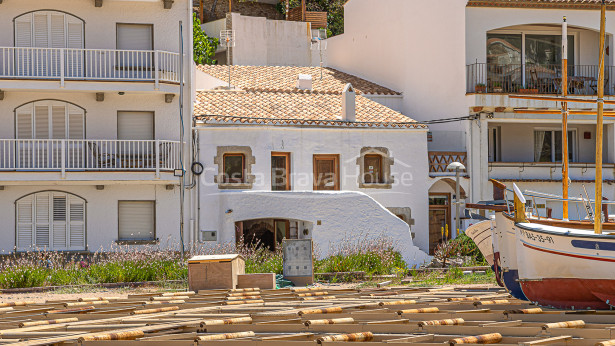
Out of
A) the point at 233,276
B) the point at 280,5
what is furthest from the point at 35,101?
the point at 280,5

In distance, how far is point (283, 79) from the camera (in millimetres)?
39875

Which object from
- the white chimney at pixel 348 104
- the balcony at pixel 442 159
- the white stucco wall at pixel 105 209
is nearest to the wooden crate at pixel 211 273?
the white stucco wall at pixel 105 209

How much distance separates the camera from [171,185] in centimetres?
3209

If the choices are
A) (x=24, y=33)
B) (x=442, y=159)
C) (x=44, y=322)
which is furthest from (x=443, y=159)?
(x=44, y=322)

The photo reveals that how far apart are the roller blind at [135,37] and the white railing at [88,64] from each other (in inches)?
13.8

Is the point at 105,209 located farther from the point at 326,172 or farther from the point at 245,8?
the point at 245,8

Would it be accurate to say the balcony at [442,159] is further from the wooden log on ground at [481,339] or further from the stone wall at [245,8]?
the wooden log on ground at [481,339]

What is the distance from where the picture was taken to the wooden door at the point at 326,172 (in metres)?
34.4

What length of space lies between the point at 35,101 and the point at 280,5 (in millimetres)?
24810

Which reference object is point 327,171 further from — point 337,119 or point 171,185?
point 171,185

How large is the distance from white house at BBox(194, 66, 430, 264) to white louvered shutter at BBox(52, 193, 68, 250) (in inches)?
175

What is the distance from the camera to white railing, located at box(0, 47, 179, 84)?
101ft

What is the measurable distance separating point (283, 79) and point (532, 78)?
10.1 metres

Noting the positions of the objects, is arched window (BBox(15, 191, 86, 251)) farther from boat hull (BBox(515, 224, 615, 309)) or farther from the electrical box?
boat hull (BBox(515, 224, 615, 309))
